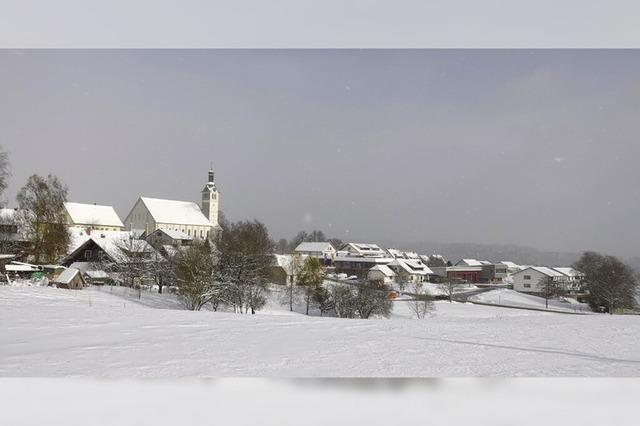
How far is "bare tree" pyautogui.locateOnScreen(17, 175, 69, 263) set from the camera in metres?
7.83

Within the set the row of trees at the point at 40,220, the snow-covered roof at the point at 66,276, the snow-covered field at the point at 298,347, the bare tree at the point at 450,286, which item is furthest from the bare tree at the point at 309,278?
the snow-covered field at the point at 298,347

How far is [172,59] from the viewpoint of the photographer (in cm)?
393

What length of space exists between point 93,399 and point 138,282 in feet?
36.9

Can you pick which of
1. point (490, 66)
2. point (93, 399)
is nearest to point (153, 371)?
point (93, 399)

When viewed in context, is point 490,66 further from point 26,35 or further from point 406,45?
point 26,35

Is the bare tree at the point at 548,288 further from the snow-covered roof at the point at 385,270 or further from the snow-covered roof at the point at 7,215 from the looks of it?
the snow-covered roof at the point at 7,215

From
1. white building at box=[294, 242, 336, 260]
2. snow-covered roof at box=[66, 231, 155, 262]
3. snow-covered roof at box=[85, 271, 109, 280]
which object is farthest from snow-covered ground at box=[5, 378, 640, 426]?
snow-covered roof at box=[66, 231, 155, 262]

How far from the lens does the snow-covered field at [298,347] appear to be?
106 inches

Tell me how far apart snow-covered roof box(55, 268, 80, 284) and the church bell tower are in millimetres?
2984

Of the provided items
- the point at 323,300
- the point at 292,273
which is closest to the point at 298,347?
the point at 323,300

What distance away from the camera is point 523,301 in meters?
13.1

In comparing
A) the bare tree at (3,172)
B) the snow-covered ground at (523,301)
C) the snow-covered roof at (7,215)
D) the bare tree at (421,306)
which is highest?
the bare tree at (3,172)

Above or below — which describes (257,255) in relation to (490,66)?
below

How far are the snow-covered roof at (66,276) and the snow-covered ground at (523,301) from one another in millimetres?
9432
